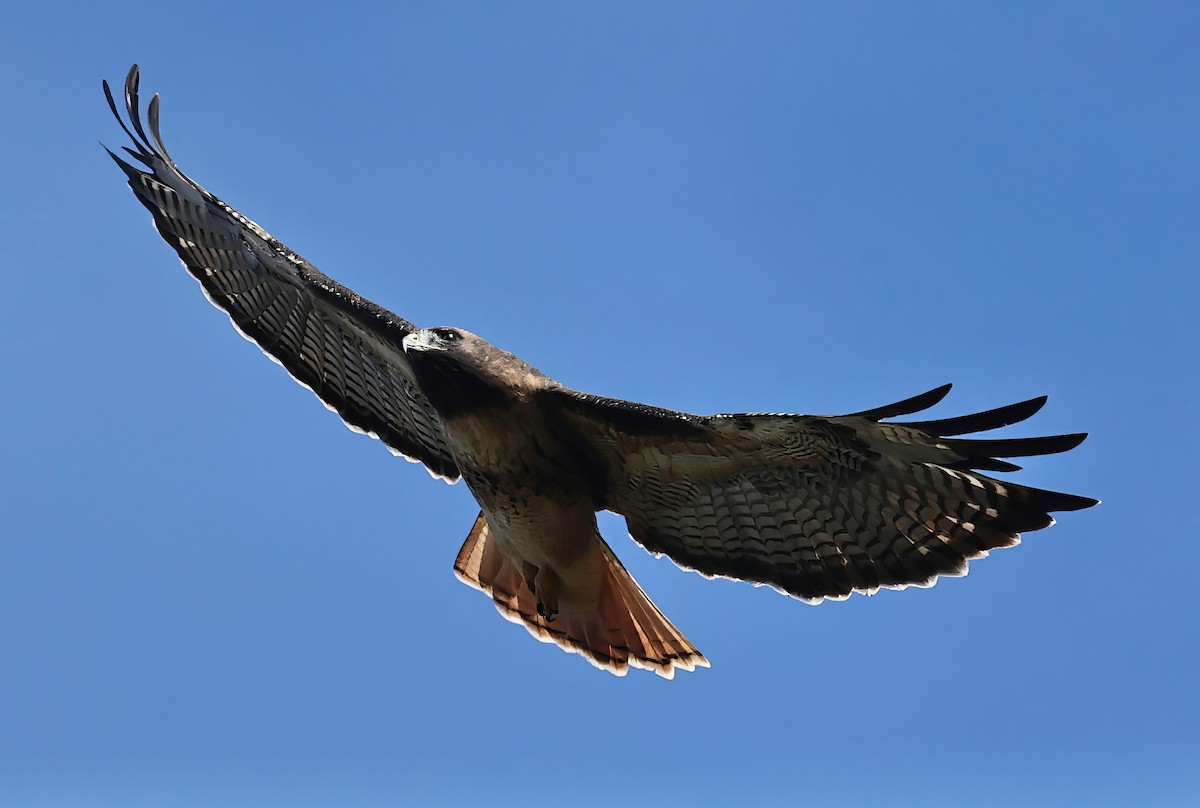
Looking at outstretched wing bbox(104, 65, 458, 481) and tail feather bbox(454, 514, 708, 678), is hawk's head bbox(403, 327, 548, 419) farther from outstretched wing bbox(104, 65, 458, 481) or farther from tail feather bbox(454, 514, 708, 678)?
tail feather bbox(454, 514, 708, 678)

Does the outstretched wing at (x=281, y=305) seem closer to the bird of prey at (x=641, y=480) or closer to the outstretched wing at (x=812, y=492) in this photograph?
the bird of prey at (x=641, y=480)

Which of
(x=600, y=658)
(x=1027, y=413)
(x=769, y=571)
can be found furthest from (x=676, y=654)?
(x=1027, y=413)

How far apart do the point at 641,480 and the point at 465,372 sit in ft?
4.31

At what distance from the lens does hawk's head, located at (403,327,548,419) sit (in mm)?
7609

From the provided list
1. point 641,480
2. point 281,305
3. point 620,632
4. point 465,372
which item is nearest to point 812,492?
point 641,480

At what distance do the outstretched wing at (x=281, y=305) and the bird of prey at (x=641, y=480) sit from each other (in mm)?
23

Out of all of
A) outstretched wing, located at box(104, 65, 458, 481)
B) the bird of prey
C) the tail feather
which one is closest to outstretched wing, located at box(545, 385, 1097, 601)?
the bird of prey

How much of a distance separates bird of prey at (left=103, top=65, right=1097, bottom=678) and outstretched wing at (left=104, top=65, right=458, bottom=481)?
23mm

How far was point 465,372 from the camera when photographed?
7.62 meters

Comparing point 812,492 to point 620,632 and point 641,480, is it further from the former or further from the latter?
point 620,632

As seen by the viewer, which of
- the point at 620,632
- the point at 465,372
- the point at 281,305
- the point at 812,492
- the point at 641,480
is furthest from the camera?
the point at 281,305

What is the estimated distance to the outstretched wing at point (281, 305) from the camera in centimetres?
912

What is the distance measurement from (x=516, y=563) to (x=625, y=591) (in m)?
0.75

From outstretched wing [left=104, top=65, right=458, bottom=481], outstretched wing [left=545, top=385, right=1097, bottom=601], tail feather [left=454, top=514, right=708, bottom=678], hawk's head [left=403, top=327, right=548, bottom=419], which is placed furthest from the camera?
outstretched wing [left=104, top=65, right=458, bottom=481]
